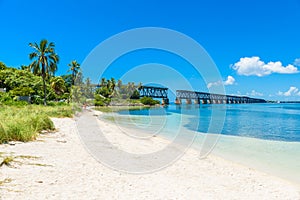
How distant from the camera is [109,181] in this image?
593cm

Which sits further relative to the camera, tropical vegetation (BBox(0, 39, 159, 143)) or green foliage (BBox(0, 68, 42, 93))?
green foliage (BBox(0, 68, 42, 93))

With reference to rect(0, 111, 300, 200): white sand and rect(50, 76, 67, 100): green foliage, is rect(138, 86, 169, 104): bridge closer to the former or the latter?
rect(50, 76, 67, 100): green foliage

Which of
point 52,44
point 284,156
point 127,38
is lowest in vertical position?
point 284,156

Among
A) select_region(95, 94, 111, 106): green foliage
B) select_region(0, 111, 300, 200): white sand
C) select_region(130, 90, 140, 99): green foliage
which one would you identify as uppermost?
select_region(130, 90, 140, 99): green foliage

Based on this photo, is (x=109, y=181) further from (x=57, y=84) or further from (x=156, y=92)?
(x=156, y=92)

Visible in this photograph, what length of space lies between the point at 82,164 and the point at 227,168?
5453mm

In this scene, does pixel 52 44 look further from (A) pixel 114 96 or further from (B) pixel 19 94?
(A) pixel 114 96

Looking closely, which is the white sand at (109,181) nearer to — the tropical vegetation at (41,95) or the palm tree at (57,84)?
the tropical vegetation at (41,95)

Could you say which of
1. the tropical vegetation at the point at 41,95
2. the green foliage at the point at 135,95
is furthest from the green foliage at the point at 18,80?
the green foliage at the point at 135,95

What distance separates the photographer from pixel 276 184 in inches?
292

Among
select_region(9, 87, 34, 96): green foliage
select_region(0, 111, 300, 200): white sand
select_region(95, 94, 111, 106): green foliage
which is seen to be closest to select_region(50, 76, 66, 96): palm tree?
select_region(95, 94, 111, 106): green foliage

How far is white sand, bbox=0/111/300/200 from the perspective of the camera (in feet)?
16.3

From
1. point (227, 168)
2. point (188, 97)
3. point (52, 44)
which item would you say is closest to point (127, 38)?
point (227, 168)

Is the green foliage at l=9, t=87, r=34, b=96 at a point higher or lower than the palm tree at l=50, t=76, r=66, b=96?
lower
